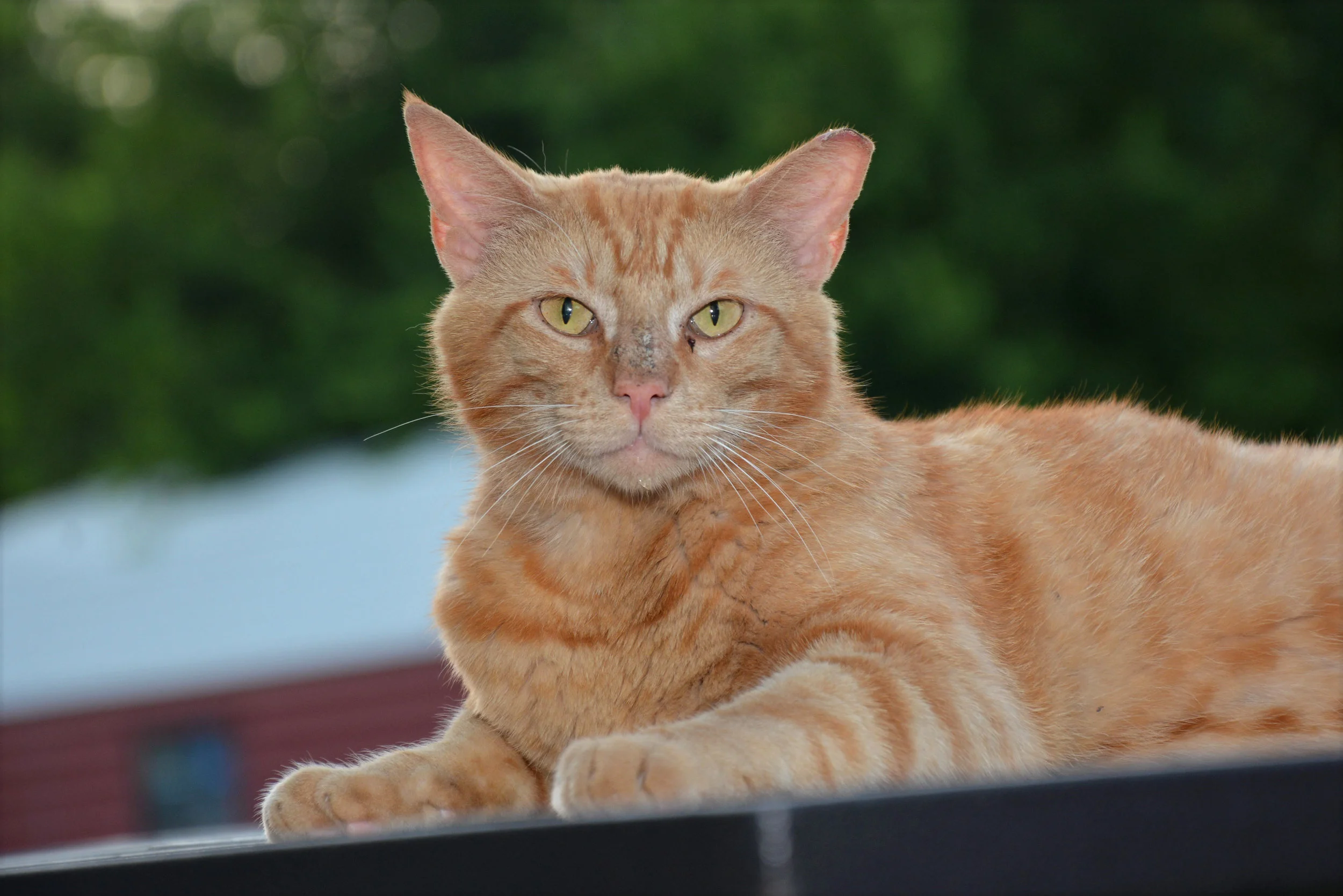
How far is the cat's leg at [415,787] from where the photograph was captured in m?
1.58

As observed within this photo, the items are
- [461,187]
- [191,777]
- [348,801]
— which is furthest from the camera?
[191,777]

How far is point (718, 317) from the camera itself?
1873mm

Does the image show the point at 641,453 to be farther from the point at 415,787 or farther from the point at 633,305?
the point at 415,787

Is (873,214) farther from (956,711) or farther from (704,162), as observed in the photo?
(956,711)

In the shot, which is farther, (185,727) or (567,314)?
(185,727)

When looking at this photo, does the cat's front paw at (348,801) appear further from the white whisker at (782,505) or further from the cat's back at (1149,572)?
the cat's back at (1149,572)

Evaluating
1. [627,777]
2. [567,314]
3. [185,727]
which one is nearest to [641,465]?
[567,314]

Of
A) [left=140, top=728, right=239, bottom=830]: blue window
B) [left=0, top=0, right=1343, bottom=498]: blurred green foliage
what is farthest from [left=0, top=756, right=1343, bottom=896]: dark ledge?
[left=140, top=728, right=239, bottom=830]: blue window

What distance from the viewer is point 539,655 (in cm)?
170

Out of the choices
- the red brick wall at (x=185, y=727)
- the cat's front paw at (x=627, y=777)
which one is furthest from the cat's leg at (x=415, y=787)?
the red brick wall at (x=185, y=727)

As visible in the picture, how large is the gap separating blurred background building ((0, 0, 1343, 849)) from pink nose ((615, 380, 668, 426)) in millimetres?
5104

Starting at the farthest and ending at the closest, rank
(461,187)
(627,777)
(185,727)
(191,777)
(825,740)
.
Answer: (191,777) < (185,727) < (461,187) < (825,740) < (627,777)

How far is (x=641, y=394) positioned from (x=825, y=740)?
57 centimetres

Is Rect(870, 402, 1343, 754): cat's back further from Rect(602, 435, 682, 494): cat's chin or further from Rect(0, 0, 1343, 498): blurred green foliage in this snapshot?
Rect(0, 0, 1343, 498): blurred green foliage
